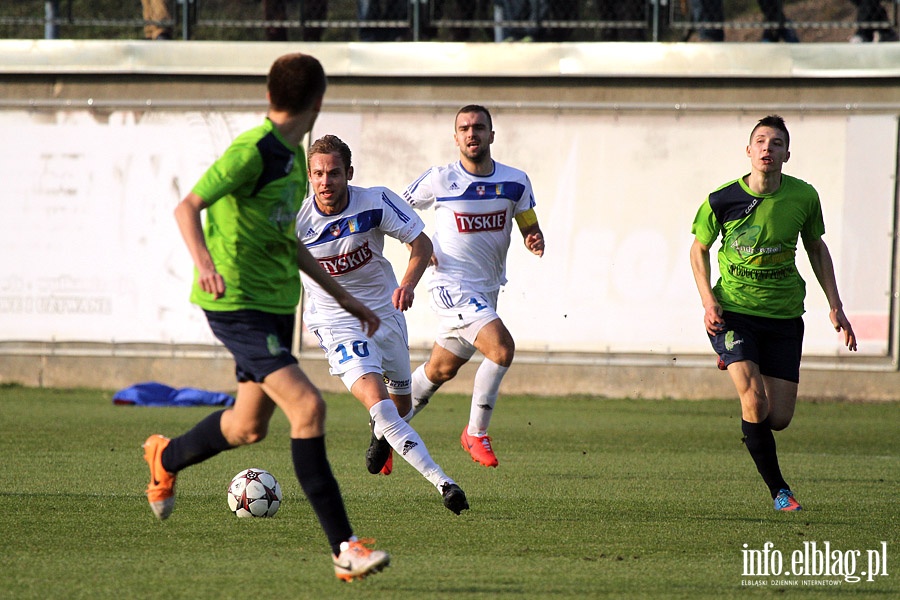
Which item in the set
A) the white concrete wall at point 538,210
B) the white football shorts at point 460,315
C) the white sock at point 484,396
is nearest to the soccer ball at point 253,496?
the white sock at point 484,396

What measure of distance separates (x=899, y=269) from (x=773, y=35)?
3431 millimetres

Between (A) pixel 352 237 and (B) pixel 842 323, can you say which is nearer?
(A) pixel 352 237

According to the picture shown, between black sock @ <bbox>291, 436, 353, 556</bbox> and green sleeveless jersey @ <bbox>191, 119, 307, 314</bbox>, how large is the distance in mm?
586

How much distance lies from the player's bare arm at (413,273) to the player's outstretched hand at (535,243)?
1223 mm

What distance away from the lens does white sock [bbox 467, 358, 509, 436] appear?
27.9 feet

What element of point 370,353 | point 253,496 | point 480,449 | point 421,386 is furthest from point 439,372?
point 253,496

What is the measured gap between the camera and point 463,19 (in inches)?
634

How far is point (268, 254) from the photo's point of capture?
5148 mm

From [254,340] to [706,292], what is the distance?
327 cm

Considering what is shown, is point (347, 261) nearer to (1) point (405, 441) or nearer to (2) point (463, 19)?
(1) point (405, 441)

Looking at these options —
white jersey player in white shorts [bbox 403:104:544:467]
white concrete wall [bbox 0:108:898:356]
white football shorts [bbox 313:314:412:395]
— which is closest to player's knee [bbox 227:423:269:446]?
white football shorts [bbox 313:314:412:395]

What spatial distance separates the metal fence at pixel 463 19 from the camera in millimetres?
15734

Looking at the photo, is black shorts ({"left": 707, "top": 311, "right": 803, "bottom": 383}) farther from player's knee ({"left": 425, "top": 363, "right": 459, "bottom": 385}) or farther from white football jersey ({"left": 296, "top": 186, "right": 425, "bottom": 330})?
player's knee ({"left": 425, "top": 363, "right": 459, "bottom": 385})

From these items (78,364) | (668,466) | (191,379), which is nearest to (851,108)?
(668,466)
